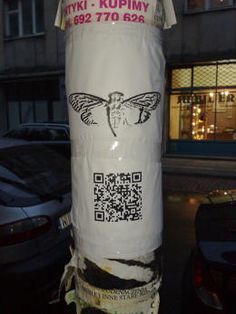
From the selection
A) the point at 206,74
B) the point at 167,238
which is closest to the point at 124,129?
the point at 167,238

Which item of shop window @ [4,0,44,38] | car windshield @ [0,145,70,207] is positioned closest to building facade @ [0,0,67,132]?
shop window @ [4,0,44,38]

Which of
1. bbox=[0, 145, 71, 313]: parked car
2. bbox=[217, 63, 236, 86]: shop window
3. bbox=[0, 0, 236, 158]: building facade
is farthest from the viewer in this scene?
bbox=[217, 63, 236, 86]: shop window

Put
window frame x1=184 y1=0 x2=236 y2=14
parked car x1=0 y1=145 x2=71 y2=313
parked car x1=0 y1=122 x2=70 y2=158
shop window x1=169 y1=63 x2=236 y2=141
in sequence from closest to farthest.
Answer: parked car x1=0 y1=145 x2=71 y2=313
parked car x1=0 y1=122 x2=70 y2=158
window frame x1=184 y1=0 x2=236 y2=14
shop window x1=169 y1=63 x2=236 y2=141

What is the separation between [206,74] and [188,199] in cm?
691

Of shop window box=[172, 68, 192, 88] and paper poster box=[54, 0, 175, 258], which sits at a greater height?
shop window box=[172, 68, 192, 88]

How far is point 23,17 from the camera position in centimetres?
1631

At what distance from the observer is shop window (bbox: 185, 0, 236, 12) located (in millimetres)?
11967

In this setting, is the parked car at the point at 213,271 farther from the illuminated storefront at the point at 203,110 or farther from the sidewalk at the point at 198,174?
the illuminated storefront at the point at 203,110

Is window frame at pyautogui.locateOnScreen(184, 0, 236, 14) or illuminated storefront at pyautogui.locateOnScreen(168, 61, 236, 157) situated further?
illuminated storefront at pyautogui.locateOnScreen(168, 61, 236, 157)

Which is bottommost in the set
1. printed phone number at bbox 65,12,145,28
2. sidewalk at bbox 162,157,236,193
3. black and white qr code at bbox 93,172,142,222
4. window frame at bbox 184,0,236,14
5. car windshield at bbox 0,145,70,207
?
sidewalk at bbox 162,157,236,193

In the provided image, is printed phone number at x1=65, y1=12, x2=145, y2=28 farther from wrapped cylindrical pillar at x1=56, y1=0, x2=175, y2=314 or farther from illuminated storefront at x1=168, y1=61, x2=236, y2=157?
illuminated storefront at x1=168, y1=61, x2=236, y2=157

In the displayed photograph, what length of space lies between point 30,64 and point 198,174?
32.2 feet

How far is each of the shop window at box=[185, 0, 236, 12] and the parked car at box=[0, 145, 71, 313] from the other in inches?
432

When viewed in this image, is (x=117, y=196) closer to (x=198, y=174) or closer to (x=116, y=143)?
(x=116, y=143)
